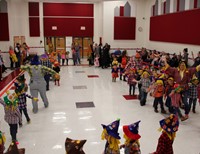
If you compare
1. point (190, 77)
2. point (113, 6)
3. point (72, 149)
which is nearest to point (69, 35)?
point (113, 6)

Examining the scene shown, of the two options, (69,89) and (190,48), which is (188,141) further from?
(190,48)

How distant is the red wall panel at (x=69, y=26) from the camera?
19469 mm

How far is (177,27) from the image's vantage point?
1319 cm

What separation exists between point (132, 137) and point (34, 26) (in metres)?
17.8

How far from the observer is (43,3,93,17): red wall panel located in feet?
62.8

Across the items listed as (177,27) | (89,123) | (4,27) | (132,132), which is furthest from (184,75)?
(4,27)

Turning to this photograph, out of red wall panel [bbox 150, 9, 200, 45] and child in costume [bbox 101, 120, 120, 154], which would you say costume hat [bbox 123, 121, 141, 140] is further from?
red wall panel [bbox 150, 9, 200, 45]

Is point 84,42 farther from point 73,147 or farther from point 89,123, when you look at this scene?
point 73,147

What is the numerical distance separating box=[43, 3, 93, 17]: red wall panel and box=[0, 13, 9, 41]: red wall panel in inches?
195

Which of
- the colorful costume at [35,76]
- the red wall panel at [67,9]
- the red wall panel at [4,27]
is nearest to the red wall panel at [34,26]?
the red wall panel at [67,9]

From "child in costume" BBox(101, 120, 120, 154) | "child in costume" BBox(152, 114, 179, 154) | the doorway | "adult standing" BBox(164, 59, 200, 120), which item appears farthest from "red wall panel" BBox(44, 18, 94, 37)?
"child in costume" BBox(101, 120, 120, 154)

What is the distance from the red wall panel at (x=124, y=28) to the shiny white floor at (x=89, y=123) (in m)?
9.93

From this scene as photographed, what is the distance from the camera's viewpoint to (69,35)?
19969mm

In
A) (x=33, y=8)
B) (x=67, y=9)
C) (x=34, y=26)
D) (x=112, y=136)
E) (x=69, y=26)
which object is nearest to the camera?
(x=112, y=136)
